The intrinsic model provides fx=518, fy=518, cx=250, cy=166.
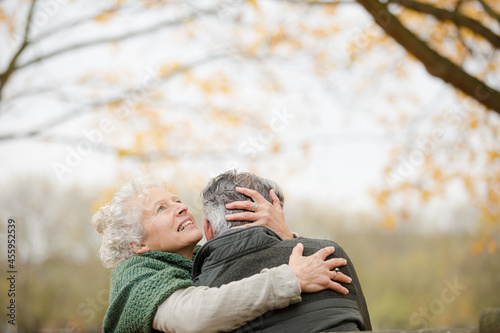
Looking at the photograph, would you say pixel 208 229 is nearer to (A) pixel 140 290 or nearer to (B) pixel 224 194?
(B) pixel 224 194

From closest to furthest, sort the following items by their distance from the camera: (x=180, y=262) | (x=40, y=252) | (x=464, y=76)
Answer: (x=180, y=262) < (x=464, y=76) < (x=40, y=252)

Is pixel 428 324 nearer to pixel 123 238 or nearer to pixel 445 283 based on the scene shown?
pixel 445 283

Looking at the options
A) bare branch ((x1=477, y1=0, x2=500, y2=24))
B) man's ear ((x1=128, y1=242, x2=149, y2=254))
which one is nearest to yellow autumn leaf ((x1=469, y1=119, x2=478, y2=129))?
bare branch ((x1=477, y1=0, x2=500, y2=24))

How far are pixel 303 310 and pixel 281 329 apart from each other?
90mm

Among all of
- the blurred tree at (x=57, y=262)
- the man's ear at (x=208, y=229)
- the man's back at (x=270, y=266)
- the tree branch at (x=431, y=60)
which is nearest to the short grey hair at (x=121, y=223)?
the man's ear at (x=208, y=229)

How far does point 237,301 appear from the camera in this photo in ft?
5.11

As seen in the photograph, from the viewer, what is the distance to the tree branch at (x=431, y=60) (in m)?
4.01

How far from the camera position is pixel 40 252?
37.2ft

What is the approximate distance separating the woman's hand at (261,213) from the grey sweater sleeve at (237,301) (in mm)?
243

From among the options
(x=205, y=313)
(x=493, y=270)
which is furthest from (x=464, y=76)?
(x=493, y=270)

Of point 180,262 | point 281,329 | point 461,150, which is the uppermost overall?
point 281,329

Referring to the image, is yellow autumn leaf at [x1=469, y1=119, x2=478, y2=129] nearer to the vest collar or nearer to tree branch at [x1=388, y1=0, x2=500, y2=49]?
tree branch at [x1=388, y1=0, x2=500, y2=49]

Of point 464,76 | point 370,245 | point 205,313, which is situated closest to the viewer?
point 205,313

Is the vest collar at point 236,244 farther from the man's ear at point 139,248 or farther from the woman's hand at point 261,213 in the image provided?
the man's ear at point 139,248
